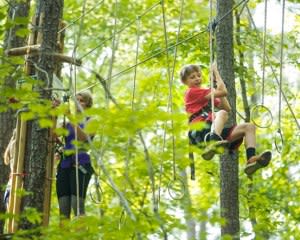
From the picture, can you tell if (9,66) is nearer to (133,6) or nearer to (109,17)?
(133,6)

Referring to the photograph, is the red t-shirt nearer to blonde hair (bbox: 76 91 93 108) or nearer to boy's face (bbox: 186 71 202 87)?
boy's face (bbox: 186 71 202 87)

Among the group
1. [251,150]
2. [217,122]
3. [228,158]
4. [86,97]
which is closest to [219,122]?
[217,122]

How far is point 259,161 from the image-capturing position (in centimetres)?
511

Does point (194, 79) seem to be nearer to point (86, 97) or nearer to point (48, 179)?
point (86, 97)

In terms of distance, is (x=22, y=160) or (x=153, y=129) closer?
(x=22, y=160)

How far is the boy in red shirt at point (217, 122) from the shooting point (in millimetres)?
5113

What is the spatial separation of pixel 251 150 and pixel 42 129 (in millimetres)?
1567

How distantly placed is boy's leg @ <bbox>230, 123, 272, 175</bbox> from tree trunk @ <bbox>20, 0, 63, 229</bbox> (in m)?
1.49

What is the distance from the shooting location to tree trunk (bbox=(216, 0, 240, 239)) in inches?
262

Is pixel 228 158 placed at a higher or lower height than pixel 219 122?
lower

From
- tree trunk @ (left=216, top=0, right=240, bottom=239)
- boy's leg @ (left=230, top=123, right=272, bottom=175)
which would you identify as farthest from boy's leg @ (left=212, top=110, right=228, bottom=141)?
tree trunk @ (left=216, top=0, right=240, bottom=239)

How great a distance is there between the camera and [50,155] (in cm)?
495

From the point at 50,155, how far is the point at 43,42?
2.62ft

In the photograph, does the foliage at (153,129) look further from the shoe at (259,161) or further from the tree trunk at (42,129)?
the shoe at (259,161)
